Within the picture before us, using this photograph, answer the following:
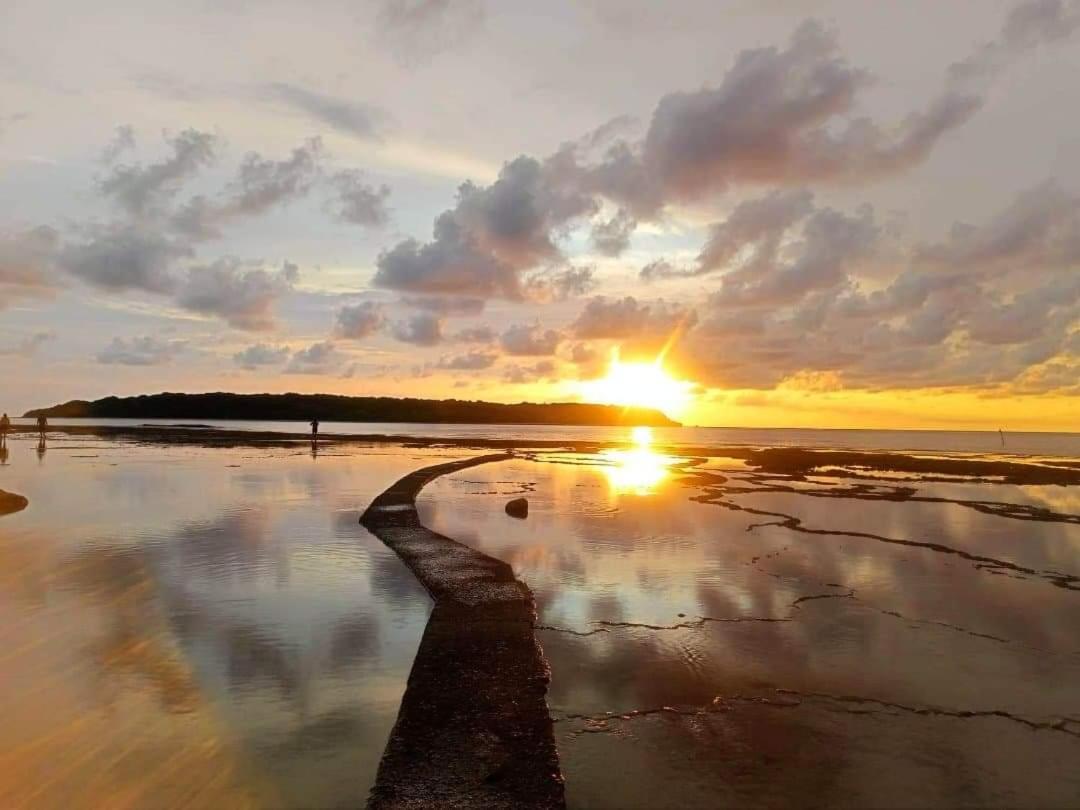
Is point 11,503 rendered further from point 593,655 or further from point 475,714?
point 475,714

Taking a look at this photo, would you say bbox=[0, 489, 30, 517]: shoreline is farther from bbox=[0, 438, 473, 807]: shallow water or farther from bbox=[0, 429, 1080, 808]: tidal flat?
bbox=[0, 429, 1080, 808]: tidal flat

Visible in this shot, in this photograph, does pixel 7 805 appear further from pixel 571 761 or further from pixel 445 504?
pixel 445 504

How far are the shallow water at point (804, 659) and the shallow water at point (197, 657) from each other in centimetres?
335

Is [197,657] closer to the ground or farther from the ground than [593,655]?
farther from the ground

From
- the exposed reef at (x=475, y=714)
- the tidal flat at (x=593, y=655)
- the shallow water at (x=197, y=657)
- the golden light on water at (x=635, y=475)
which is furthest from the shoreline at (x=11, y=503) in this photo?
the golden light on water at (x=635, y=475)

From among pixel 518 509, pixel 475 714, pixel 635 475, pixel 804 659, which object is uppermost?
pixel 635 475

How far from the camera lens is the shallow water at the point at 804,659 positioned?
883cm

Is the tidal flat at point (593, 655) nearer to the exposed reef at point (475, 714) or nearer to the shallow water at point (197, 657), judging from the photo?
the shallow water at point (197, 657)

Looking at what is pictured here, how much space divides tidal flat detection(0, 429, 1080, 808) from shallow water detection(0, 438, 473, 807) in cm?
5

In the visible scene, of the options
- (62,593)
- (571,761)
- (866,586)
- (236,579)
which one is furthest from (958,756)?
(62,593)

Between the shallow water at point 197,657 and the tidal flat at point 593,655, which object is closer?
the shallow water at point 197,657

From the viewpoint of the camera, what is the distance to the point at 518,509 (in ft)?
102

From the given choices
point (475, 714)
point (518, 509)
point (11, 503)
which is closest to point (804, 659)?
point (475, 714)

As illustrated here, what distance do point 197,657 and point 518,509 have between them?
19636mm
